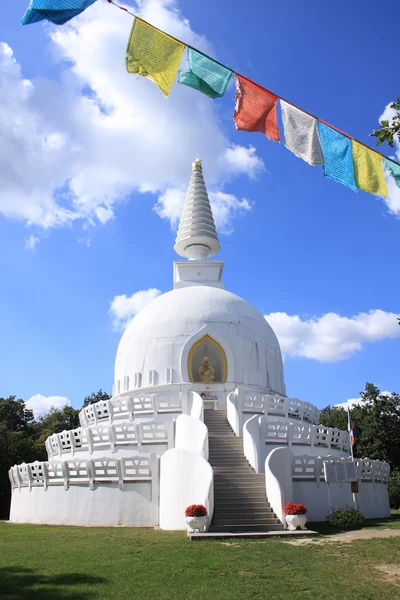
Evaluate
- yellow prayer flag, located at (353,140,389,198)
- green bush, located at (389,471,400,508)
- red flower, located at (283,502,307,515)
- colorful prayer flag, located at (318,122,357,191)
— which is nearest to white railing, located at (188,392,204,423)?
red flower, located at (283,502,307,515)

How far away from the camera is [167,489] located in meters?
15.9

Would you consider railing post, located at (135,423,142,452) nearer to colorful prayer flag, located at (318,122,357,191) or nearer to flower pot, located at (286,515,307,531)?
flower pot, located at (286,515,307,531)

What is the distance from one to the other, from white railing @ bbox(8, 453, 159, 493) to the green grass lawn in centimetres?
408

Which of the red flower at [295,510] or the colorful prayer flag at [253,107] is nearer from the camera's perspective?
the colorful prayer flag at [253,107]

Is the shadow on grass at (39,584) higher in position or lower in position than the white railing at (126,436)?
lower

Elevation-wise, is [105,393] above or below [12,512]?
above

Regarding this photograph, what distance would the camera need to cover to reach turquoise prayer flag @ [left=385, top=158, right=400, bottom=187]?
43.3ft

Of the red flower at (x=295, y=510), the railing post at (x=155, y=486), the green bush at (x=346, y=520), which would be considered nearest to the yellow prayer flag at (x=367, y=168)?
the red flower at (x=295, y=510)

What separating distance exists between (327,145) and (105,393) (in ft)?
133

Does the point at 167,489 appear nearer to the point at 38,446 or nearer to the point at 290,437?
the point at 290,437

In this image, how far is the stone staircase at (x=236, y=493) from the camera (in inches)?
550

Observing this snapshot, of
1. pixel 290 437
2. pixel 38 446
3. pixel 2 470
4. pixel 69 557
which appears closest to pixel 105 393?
pixel 38 446

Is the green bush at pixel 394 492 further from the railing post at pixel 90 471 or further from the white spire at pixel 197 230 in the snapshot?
the railing post at pixel 90 471

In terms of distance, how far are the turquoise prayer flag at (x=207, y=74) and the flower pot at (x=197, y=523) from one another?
34.7 feet
